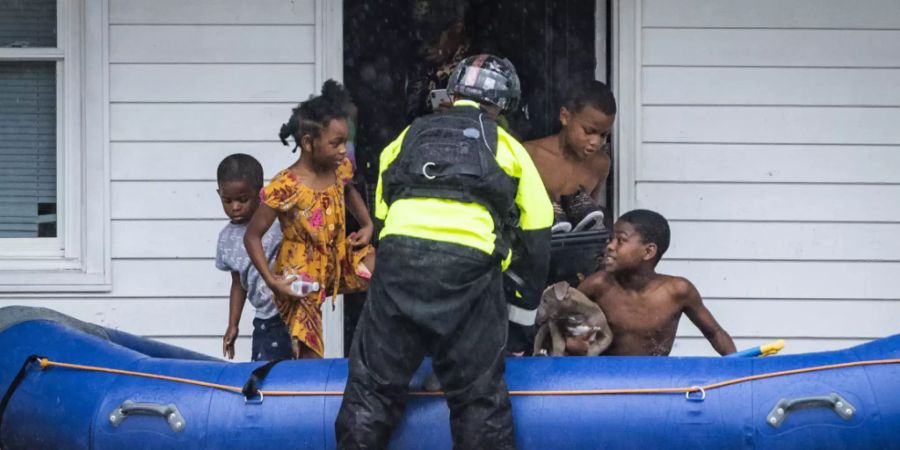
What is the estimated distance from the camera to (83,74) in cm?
719

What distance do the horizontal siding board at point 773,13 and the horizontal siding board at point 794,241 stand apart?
3.07 feet

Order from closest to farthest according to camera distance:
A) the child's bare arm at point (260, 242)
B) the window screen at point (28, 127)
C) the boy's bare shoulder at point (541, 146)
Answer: the child's bare arm at point (260, 242), the boy's bare shoulder at point (541, 146), the window screen at point (28, 127)

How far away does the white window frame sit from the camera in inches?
283

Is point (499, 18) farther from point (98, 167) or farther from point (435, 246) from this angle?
point (435, 246)

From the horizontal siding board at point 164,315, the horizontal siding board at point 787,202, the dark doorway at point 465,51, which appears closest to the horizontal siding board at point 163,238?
the horizontal siding board at point 164,315

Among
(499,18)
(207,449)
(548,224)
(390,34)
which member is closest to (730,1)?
(499,18)

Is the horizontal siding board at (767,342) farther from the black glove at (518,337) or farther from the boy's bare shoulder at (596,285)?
the black glove at (518,337)

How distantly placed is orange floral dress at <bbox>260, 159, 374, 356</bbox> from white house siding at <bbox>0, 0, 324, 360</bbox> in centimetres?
111

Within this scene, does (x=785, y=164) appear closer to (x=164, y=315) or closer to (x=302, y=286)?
(x=302, y=286)

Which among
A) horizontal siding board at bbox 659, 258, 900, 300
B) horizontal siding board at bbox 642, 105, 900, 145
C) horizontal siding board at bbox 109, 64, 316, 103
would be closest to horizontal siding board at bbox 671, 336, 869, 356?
horizontal siding board at bbox 659, 258, 900, 300

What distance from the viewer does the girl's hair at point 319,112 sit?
593cm

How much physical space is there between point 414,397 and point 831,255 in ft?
9.20

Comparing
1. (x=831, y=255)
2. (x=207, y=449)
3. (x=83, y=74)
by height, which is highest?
(x=83, y=74)

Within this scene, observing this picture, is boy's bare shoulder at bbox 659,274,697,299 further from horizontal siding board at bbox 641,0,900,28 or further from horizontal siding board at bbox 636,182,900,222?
horizontal siding board at bbox 641,0,900,28
